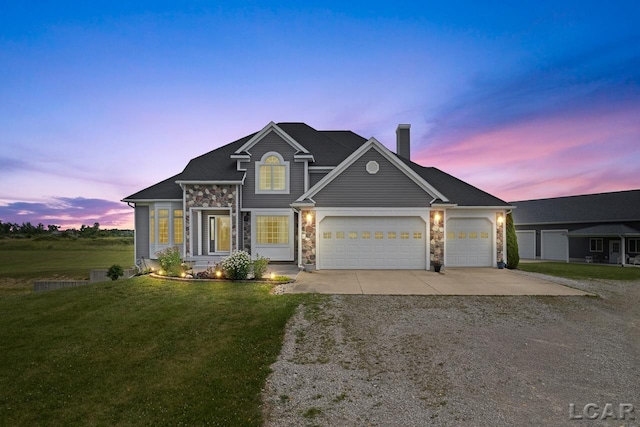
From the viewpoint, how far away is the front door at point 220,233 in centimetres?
1616

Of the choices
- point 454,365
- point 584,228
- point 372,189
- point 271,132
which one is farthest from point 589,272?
point 271,132

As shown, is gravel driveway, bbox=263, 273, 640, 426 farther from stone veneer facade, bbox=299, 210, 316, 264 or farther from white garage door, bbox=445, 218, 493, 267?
white garage door, bbox=445, 218, 493, 267

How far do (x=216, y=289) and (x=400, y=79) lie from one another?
16365 millimetres

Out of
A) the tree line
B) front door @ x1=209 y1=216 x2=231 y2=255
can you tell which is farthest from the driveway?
the tree line

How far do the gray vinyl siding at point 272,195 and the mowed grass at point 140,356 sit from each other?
7452 mm

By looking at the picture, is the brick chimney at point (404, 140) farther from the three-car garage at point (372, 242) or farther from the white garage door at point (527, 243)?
the white garage door at point (527, 243)

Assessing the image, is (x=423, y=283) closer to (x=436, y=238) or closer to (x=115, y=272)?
(x=436, y=238)

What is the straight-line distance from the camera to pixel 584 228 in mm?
22891

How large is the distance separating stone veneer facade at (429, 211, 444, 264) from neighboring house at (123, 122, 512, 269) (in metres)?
0.04

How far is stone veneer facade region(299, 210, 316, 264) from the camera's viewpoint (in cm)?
1347

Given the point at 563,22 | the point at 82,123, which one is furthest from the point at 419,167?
the point at 82,123

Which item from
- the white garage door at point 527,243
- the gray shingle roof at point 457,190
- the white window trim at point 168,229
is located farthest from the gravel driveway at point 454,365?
the white garage door at point 527,243

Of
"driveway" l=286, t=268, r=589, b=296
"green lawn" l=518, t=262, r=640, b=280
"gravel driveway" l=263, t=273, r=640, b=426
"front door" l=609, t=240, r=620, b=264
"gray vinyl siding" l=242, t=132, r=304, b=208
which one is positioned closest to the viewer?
"gravel driveway" l=263, t=273, r=640, b=426
